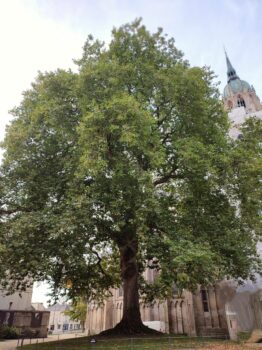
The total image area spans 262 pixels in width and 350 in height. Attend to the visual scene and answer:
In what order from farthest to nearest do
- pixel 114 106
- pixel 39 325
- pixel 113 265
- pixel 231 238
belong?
1. pixel 39 325
2. pixel 113 265
3. pixel 231 238
4. pixel 114 106

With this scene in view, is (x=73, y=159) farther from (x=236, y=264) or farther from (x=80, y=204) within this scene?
(x=236, y=264)

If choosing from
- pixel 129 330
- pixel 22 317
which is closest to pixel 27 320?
pixel 22 317

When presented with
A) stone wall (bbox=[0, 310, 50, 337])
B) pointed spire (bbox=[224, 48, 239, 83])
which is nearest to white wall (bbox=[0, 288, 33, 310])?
stone wall (bbox=[0, 310, 50, 337])

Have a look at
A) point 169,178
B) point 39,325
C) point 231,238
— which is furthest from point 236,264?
point 39,325

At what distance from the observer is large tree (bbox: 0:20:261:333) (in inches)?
524

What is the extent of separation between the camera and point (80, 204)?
1276 centimetres

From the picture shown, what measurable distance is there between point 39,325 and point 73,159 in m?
28.4

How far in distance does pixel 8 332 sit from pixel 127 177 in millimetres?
24896

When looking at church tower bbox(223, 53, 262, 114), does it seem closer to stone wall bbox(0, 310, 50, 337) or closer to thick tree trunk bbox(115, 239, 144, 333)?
stone wall bbox(0, 310, 50, 337)

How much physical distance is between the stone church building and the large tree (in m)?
4.18

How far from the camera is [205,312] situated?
27.8 metres

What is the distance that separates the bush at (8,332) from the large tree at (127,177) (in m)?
15.1

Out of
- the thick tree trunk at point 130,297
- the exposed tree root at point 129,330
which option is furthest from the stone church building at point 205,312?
the thick tree trunk at point 130,297

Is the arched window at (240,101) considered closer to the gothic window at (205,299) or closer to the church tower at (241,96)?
the church tower at (241,96)
